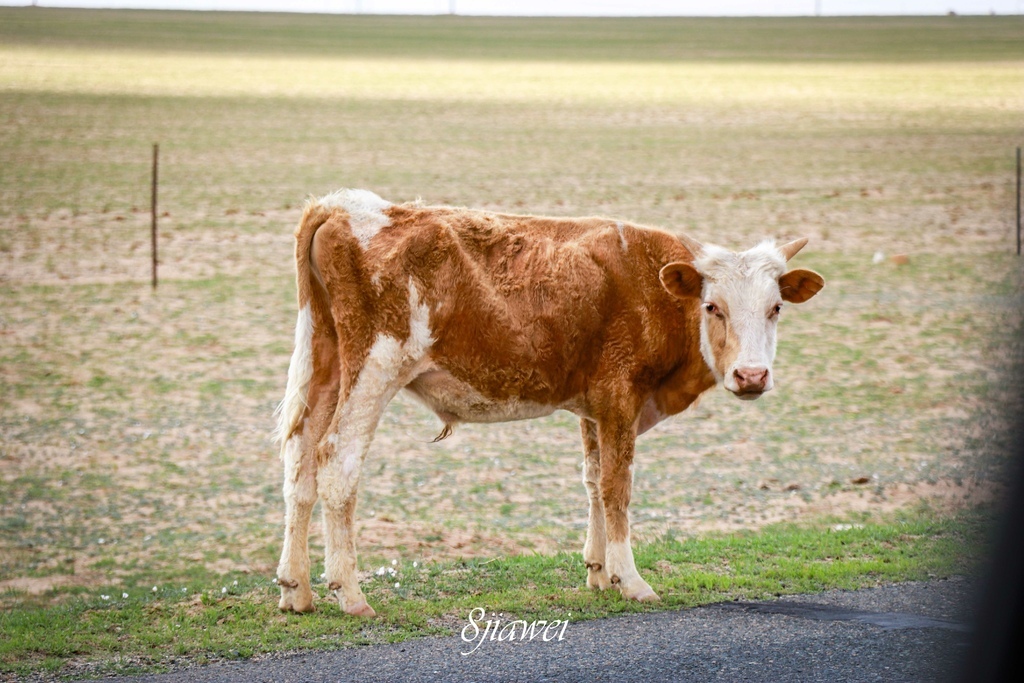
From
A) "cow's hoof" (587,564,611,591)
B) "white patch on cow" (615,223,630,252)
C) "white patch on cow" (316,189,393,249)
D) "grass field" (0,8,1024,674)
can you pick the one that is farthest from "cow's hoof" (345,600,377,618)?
"white patch on cow" (615,223,630,252)

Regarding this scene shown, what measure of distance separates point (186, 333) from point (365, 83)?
117 ft

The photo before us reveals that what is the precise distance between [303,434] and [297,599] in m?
0.95

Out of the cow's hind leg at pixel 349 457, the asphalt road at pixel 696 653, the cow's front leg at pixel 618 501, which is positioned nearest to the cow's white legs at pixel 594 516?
the cow's front leg at pixel 618 501

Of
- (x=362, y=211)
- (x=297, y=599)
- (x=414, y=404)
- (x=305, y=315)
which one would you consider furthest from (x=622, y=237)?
(x=414, y=404)

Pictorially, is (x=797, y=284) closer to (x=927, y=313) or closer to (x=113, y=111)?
(x=927, y=313)

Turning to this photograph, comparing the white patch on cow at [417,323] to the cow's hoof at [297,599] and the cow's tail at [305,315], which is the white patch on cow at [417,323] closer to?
the cow's tail at [305,315]

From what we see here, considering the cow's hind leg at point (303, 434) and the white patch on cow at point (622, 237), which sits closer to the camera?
the cow's hind leg at point (303, 434)

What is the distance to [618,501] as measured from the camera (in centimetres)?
666

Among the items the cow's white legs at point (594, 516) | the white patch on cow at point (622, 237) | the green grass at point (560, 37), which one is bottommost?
the cow's white legs at point (594, 516)

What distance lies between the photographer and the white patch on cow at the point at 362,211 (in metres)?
6.68

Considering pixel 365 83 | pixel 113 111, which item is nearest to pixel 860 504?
pixel 113 111

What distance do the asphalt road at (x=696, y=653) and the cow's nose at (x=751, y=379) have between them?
1.24 m

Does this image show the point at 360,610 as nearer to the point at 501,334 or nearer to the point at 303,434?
the point at 303,434

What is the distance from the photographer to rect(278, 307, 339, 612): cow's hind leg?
21.1ft
